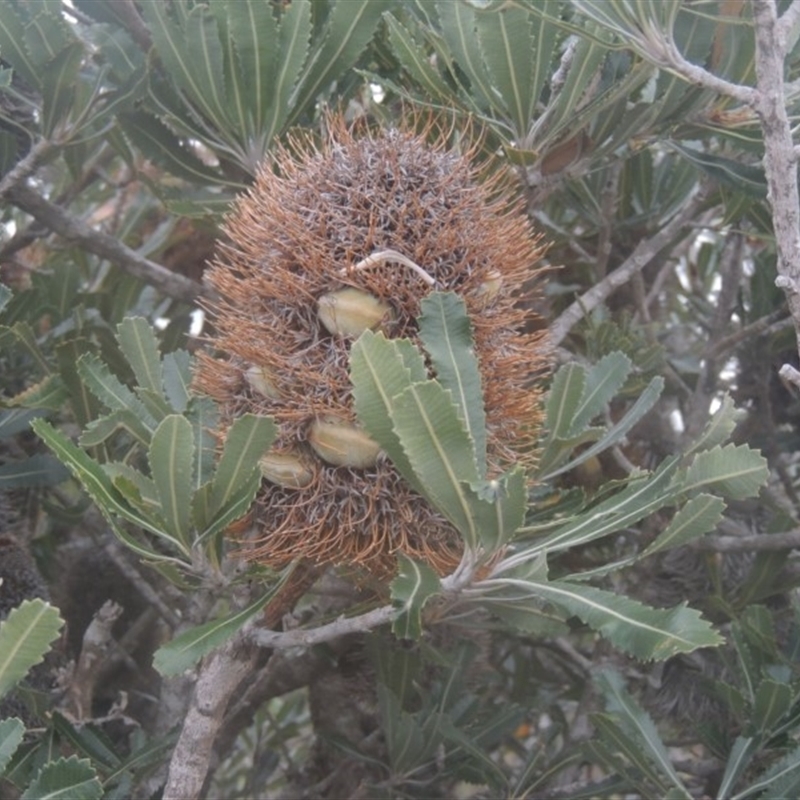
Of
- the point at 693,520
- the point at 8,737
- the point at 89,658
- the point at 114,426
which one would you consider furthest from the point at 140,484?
the point at 693,520

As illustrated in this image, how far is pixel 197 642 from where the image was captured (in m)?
1.30

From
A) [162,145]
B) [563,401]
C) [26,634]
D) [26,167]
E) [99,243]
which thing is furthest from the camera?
Answer: [99,243]

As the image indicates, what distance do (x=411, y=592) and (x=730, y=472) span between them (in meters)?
0.42

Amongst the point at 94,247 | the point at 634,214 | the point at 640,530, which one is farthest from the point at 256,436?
the point at 634,214

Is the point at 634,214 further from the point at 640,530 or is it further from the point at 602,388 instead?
the point at 602,388

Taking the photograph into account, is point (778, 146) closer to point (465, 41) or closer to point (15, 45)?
point (465, 41)

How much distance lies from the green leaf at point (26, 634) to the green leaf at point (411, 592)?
350 mm

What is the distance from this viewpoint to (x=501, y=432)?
1.48 metres

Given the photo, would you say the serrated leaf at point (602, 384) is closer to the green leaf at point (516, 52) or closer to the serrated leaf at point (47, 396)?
the green leaf at point (516, 52)

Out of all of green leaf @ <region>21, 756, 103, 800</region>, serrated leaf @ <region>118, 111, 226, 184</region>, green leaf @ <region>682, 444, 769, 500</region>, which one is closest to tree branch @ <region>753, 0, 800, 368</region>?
green leaf @ <region>682, 444, 769, 500</region>

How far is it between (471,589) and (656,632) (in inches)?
9.7

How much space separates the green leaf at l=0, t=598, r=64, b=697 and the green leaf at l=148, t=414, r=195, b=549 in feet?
0.70

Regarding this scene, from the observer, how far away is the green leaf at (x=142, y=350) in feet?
5.04

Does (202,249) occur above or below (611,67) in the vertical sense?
above
